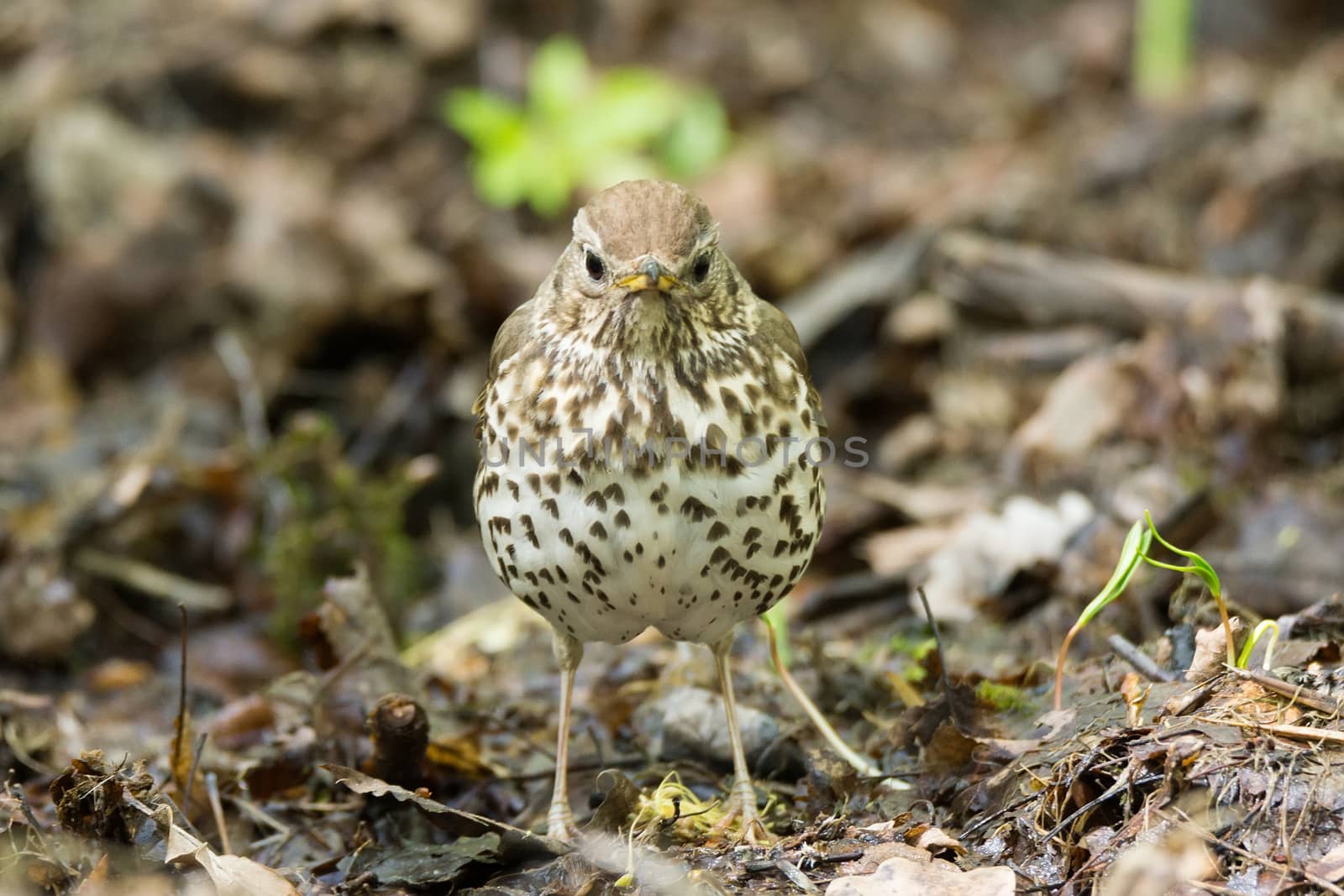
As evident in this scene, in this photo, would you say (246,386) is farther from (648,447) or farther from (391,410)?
(648,447)

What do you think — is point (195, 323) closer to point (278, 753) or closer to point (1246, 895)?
point (278, 753)

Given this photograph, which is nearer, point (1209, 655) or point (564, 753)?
point (1209, 655)

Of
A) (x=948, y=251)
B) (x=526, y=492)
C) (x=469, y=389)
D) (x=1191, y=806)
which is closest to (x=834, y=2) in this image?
(x=948, y=251)

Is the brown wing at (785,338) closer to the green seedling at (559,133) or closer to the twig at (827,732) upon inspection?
the twig at (827,732)

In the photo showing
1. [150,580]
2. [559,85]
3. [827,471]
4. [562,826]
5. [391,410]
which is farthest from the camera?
[559,85]

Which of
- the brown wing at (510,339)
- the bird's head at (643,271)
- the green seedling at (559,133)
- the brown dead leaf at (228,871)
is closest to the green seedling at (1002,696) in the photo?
the bird's head at (643,271)

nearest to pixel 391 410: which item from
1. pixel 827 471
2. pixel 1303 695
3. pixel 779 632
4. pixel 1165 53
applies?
pixel 827 471
